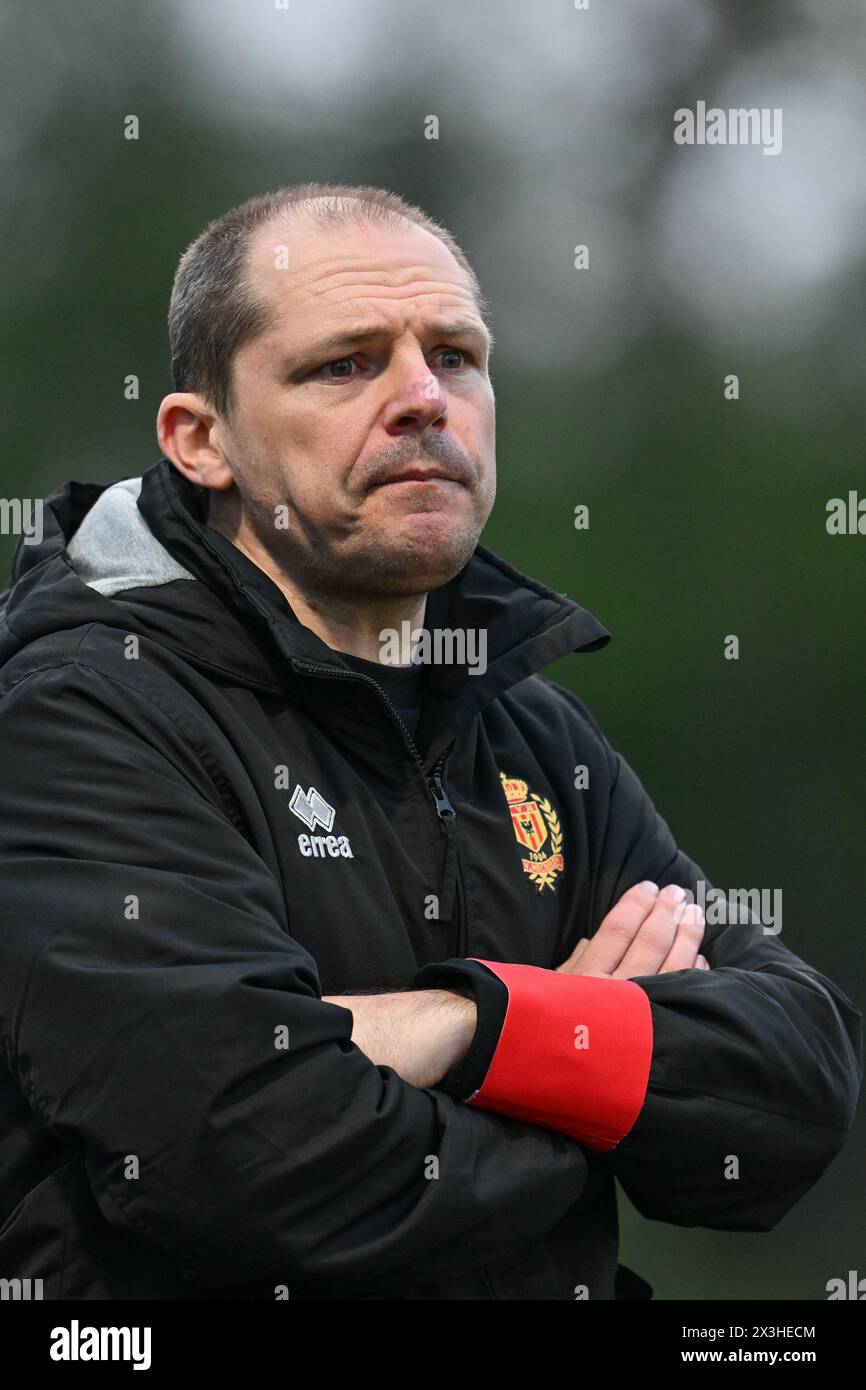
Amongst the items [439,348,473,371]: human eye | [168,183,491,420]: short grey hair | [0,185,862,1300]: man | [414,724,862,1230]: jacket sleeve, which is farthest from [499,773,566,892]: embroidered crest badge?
[168,183,491,420]: short grey hair

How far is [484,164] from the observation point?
31.0 ft

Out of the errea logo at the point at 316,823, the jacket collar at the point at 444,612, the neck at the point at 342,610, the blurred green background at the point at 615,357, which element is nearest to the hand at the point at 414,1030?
the errea logo at the point at 316,823

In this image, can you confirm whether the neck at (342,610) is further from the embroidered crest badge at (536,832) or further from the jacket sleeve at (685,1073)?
the jacket sleeve at (685,1073)

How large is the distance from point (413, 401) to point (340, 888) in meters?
0.76

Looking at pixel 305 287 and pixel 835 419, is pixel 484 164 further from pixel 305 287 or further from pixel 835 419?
pixel 305 287

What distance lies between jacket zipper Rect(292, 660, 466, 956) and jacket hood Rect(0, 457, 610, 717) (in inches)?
1.5

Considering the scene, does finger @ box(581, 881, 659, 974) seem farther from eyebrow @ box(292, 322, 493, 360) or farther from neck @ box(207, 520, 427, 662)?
eyebrow @ box(292, 322, 493, 360)

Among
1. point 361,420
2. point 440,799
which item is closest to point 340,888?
point 440,799

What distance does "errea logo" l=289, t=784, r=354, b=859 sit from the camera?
2600mm

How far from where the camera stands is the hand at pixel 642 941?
2.83m

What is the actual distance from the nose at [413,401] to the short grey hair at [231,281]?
0.23 metres

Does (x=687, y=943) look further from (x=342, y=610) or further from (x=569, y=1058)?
(x=342, y=610)

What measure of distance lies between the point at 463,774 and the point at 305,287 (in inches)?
32.0

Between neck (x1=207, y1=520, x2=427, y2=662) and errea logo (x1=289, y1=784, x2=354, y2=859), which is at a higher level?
neck (x1=207, y1=520, x2=427, y2=662)
